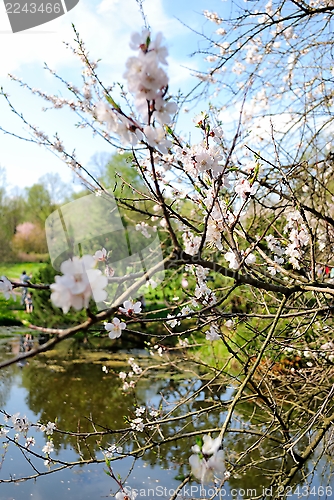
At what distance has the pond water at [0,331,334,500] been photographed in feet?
9.45

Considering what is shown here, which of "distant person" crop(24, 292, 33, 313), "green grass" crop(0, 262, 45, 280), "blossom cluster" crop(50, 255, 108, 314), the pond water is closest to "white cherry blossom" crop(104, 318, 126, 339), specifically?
the pond water

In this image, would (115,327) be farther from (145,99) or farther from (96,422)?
(96,422)

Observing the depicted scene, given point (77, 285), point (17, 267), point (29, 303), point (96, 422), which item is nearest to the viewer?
point (77, 285)

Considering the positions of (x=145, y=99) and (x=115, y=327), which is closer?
(x=145, y=99)

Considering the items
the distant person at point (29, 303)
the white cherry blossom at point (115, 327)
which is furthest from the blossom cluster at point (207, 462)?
the distant person at point (29, 303)

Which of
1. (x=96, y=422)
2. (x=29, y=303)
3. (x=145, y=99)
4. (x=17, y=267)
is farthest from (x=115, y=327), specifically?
(x=17, y=267)

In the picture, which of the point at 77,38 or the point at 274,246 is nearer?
the point at 77,38

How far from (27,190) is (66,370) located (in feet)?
46.5

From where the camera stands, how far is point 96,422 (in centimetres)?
408

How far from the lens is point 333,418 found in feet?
6.01

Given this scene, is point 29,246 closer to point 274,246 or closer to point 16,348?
point 16,348

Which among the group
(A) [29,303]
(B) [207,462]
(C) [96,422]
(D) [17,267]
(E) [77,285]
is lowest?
(B) [207,462]

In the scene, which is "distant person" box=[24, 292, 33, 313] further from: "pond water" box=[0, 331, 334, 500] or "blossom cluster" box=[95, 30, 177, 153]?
"blossom cluster" box=[95, 30, 177, 153]

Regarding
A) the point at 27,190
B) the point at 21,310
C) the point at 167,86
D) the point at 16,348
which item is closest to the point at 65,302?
the point at 167,86
